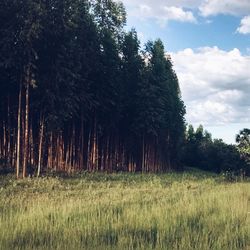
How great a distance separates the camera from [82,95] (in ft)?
127

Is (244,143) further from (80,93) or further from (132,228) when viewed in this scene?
(132,228)

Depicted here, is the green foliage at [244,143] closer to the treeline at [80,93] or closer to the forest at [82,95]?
the forest at [82,95]

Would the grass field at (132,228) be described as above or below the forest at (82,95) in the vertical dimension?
below

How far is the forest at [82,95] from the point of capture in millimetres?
29688

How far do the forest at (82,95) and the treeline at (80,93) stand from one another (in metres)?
0.07

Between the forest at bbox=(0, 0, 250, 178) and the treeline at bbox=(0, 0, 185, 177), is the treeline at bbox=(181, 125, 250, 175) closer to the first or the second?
the forest at bbox=(0, 0, 250, 178)

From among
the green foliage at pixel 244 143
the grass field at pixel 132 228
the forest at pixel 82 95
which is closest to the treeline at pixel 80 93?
the forest at pixel 82 95

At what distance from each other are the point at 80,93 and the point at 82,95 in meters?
0.35

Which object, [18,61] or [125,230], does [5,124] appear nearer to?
[18,61]

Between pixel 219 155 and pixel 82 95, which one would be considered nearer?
pixel 82 95

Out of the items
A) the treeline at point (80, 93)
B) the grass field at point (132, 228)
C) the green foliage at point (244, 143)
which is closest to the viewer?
the grass field at point (132, 228)

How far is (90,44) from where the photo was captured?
133 feet

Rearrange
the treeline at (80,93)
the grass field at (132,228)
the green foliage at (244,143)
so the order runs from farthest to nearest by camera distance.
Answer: the green foliage at (244,143)
the treeline at (80,93)
the grass field at (132,228)

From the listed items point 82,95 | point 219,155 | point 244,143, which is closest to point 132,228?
point 82,95
